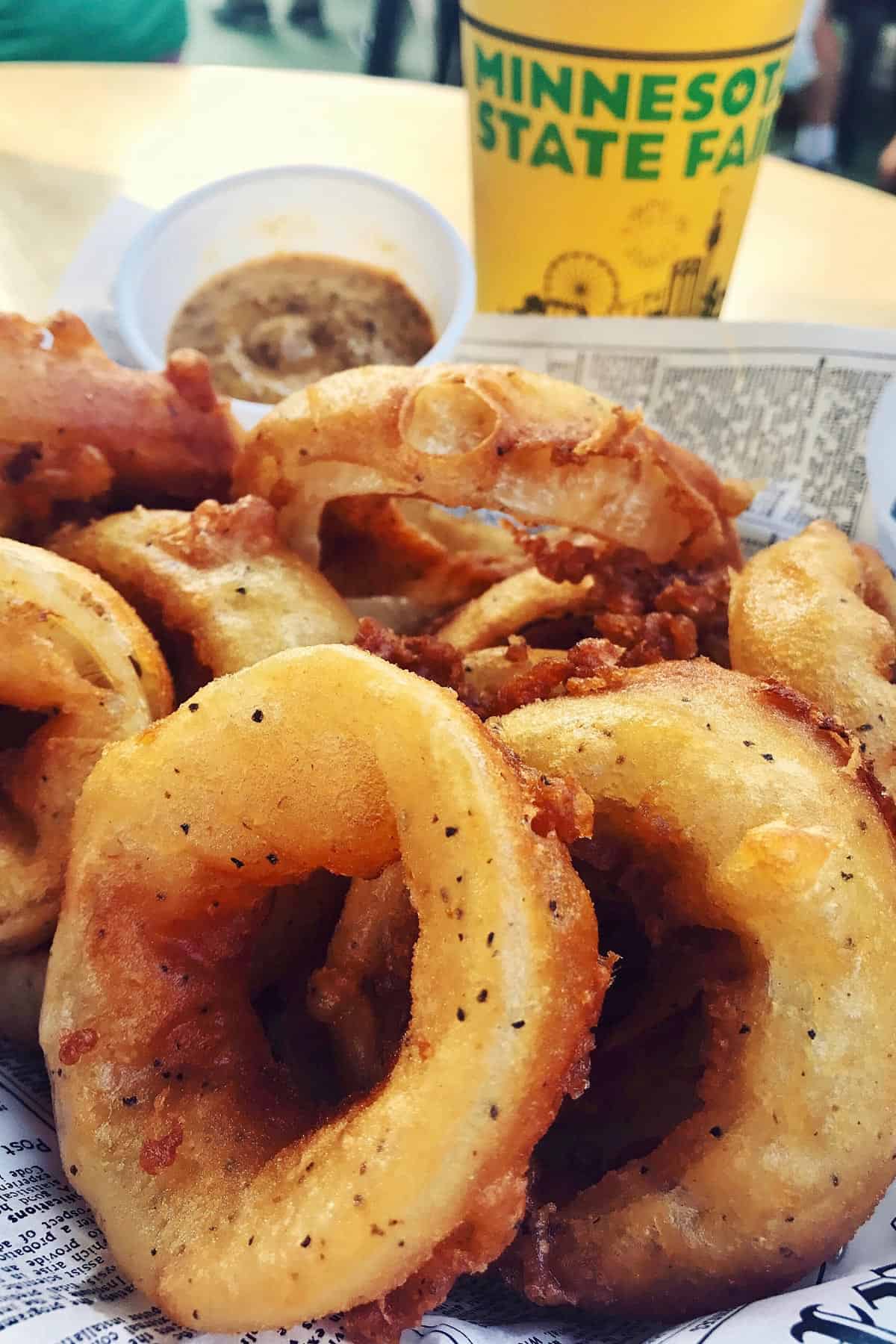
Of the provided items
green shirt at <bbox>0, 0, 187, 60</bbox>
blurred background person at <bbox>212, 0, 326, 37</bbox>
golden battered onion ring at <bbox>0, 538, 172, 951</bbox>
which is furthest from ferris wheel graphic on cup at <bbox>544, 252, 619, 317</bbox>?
blurred background person at <bbox>212, 0, 326, 37</bbox>

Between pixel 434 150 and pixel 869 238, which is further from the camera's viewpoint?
pixel 434 150

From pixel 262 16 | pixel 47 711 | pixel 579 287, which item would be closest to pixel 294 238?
pixel 579 287

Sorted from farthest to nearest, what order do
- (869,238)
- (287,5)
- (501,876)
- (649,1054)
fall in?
(287,5)
(869,238)
(649,1054)
(501,876)

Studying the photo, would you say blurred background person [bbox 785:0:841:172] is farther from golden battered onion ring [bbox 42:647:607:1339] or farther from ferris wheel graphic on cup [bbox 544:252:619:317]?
golden battered onion ring [bbox 42:647:607:1339]

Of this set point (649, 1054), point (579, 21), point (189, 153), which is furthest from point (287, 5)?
point (649, 1054)

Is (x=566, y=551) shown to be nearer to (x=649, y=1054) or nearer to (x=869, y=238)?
(x=649, y=1054)

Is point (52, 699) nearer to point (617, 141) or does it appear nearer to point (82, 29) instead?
point (617, 141)
